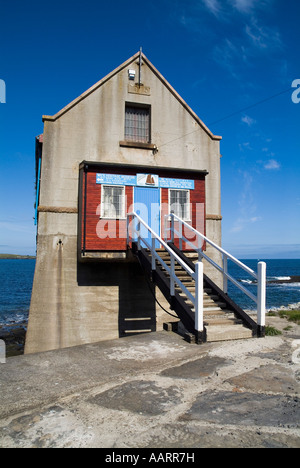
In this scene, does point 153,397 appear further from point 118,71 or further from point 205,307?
point 118,71

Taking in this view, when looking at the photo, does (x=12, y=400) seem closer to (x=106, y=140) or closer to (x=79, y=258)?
(x=79, y=258)

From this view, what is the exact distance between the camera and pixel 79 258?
13758mm

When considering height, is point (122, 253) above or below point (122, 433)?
above

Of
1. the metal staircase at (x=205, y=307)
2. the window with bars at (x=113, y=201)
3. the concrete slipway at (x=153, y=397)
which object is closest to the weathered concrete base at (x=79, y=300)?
the window with bars at (x=113, y=201)

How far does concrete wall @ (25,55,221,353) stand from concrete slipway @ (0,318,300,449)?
19.9ft

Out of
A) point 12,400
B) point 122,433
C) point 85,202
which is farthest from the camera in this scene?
point 85,202

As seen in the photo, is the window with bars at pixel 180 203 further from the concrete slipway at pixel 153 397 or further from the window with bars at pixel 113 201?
the concrete slipway at pixel 153 397

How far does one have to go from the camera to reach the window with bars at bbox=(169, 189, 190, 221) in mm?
14633

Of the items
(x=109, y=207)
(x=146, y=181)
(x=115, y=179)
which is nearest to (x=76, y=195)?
(x=109, y=207)

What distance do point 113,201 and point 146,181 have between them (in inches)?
61.3

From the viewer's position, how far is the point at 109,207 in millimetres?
13773

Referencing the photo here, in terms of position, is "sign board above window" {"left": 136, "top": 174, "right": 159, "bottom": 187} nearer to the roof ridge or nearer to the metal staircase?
the metal staircase

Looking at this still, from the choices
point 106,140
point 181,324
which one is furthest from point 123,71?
point 181,324
